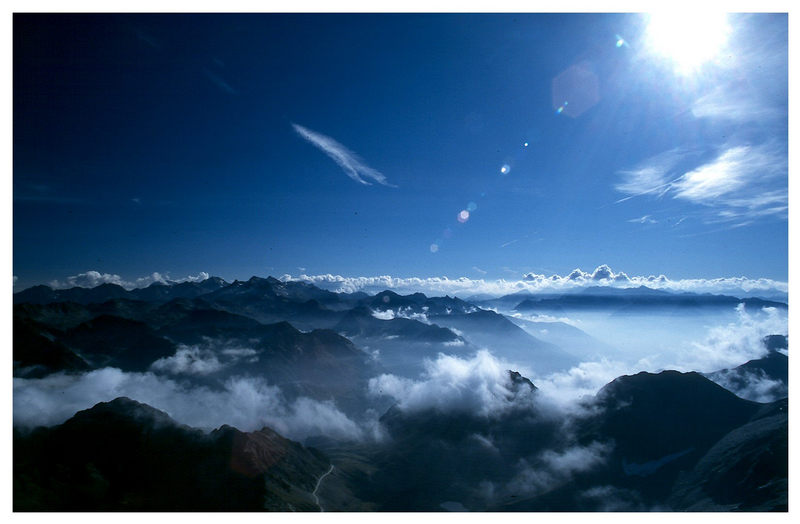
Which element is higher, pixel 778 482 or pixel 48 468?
pixel 48 468

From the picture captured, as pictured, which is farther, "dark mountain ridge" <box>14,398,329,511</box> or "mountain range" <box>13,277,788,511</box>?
"mountain range" <box>13,277,788,511</box>

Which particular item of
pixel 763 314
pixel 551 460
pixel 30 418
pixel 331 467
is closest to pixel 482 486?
pixel 551 460

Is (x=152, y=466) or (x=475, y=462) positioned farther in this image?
(x=475, y=462)

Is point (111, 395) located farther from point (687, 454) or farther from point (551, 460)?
point (687, 454)

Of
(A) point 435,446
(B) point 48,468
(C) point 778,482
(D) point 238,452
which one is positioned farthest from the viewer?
(A) point 435,446

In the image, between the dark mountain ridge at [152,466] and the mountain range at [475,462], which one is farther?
the mountain range at [475,462]

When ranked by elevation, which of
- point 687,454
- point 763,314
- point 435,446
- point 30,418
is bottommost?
point 435,446

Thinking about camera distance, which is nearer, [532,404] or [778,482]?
[778,482]

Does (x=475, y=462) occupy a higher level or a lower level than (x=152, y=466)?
lower

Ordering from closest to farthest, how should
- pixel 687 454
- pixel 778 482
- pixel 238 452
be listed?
pixel 778 482
pixel 238 452
pixel 687 454

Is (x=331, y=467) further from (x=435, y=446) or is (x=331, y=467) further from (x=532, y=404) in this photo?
A: (x=532, y=404)
